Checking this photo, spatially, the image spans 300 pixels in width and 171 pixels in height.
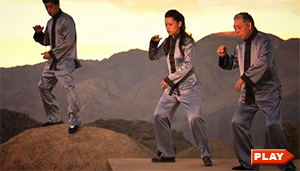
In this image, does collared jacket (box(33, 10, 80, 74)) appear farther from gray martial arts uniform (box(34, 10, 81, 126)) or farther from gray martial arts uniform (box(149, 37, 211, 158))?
gray martial arts uniform (box(149, 37, 211, 158))

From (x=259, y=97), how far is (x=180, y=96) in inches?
48.8

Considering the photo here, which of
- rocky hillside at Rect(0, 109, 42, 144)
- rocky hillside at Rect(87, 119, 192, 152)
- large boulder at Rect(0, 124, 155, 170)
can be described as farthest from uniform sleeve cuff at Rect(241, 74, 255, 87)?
rocky hillside at Rect(0, 109, 42, 144)

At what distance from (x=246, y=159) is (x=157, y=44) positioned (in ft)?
6.88

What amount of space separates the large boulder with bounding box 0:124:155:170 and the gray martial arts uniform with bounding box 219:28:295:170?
326 centimetres

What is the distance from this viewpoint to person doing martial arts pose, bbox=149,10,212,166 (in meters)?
7.48

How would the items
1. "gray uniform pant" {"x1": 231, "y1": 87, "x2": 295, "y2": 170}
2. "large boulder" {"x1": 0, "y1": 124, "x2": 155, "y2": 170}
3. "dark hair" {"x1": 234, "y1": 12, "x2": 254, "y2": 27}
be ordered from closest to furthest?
"gray uniform pant" {"x1": 231, "y1": 87, "x2": 295, "y2": 170} < "dark hair" {"x1": 234, "y1": 12, "x2": 254, "y2": 27} < "large boulder" {"x1": 0, "y1": 124, "x2": 155, "y2": 170}

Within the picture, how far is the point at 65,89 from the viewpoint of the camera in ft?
29.5

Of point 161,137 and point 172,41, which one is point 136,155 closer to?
point 161,137

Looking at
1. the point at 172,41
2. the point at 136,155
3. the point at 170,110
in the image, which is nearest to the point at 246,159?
the point at 170,110

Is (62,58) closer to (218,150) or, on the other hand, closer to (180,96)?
(180,96)

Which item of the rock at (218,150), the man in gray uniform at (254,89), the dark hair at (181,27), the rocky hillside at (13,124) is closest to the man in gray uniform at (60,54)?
the dark hair at (181,27)

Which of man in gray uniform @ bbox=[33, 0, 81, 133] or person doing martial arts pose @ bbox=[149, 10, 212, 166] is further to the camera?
man in gray uniform @ bbox=[33, 0, 81, 133]

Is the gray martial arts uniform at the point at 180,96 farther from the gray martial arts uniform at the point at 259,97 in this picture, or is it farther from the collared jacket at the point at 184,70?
the gray martial arts uniform at the point at 259,97

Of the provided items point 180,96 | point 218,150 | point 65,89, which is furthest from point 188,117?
point 218,150
